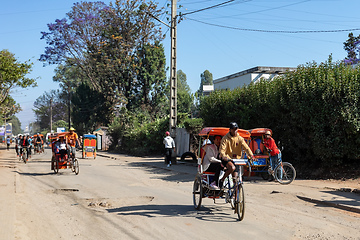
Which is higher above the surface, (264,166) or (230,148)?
(230,148)

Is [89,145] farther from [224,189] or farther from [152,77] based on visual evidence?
[224,189]

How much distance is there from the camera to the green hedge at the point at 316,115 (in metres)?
14.0

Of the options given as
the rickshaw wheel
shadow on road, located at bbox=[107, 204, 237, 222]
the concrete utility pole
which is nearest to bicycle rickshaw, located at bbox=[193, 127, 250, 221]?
shadow on road, located at bbox=[107, 204, 237, 222]

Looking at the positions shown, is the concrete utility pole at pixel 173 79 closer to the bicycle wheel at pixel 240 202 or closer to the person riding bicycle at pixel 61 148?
the person riding bicycle at pixel 61 148

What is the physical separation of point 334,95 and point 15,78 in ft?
73.0

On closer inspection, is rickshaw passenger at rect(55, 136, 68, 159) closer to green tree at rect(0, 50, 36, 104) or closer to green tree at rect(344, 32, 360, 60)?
green tree at rect(0, 50, 36, 104)

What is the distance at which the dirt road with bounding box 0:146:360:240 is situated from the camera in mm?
6848

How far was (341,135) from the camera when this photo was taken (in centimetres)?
1420

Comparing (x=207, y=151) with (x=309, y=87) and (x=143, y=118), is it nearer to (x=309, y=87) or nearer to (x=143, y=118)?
(x=309, y=87)

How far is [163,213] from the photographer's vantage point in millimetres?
8578

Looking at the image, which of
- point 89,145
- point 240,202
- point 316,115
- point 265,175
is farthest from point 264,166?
point 89,145

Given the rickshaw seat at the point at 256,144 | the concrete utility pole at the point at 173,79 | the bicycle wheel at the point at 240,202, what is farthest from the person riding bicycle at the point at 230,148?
the concrete utility pole at the point at 173,79

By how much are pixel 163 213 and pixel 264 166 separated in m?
7.14

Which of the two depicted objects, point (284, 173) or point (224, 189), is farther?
point (284, 173)
